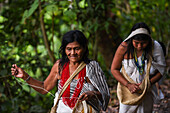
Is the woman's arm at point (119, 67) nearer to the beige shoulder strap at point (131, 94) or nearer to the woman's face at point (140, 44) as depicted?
the beige shoulder strap at point (131, 94)

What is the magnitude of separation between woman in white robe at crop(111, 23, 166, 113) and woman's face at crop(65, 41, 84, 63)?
2.70ft

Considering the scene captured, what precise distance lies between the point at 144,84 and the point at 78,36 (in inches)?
45.6

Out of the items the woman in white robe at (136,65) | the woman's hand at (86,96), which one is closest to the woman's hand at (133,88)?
the woman in white robe at (136,65)

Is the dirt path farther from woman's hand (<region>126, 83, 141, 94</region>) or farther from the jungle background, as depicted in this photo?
woman's hand (<region>126, 83, 141, 94</region>)

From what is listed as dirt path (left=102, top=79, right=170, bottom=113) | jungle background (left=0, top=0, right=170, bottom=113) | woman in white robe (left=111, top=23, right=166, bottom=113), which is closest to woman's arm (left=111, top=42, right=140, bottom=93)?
woman in white robe (left=111, top=23, right=166, bottom=113)

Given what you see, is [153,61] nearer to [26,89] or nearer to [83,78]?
[83,78]

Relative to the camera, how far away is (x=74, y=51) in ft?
8.65

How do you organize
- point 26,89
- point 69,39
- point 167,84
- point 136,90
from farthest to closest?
point 167,84 → point 26,89 → point 136,90 → point 69,39

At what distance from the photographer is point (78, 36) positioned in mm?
2652

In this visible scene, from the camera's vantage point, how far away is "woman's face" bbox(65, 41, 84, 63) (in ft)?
8.63

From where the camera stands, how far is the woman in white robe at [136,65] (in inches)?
127

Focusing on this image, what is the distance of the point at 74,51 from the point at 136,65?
3.51 ft

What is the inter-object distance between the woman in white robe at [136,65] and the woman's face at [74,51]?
824 millimetres

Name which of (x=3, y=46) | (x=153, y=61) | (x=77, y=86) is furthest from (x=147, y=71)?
(x=3, y=46)
